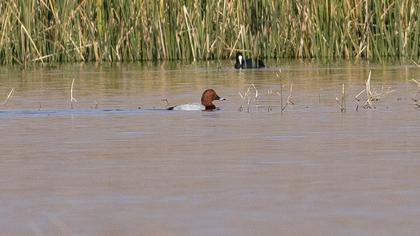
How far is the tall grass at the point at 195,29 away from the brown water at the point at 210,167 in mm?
4929

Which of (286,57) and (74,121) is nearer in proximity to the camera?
(74,121)

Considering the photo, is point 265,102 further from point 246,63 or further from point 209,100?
point 246,63

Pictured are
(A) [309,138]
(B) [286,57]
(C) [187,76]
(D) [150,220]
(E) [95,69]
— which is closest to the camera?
(D) [150,220]

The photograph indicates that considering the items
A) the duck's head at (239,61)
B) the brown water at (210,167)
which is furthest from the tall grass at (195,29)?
the brown water at (210,167)

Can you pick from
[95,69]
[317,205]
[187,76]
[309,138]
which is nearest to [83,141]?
[309,138]

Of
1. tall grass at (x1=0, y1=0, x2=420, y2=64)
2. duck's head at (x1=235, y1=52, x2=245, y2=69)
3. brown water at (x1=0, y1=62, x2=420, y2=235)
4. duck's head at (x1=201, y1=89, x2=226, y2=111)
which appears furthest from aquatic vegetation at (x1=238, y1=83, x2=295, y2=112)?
tall grass at (x1=0, y1=0, x2=420, y2=64)

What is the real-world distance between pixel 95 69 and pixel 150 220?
12983mm

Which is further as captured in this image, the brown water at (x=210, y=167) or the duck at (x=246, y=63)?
the duck at (x=246, y=63)

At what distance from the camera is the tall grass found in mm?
18594

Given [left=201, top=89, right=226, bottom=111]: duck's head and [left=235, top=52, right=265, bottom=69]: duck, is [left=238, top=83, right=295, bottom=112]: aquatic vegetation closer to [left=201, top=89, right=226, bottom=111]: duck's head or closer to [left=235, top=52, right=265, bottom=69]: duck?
[left=201, top=89, right=226, bottom=111]: duck's head

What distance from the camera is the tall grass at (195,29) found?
1859 centimetres

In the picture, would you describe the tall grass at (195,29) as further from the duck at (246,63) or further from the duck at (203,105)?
the duck at (203,105)

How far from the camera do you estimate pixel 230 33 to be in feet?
64.1

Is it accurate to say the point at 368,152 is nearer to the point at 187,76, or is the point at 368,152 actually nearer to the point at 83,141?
the point at 83,141
